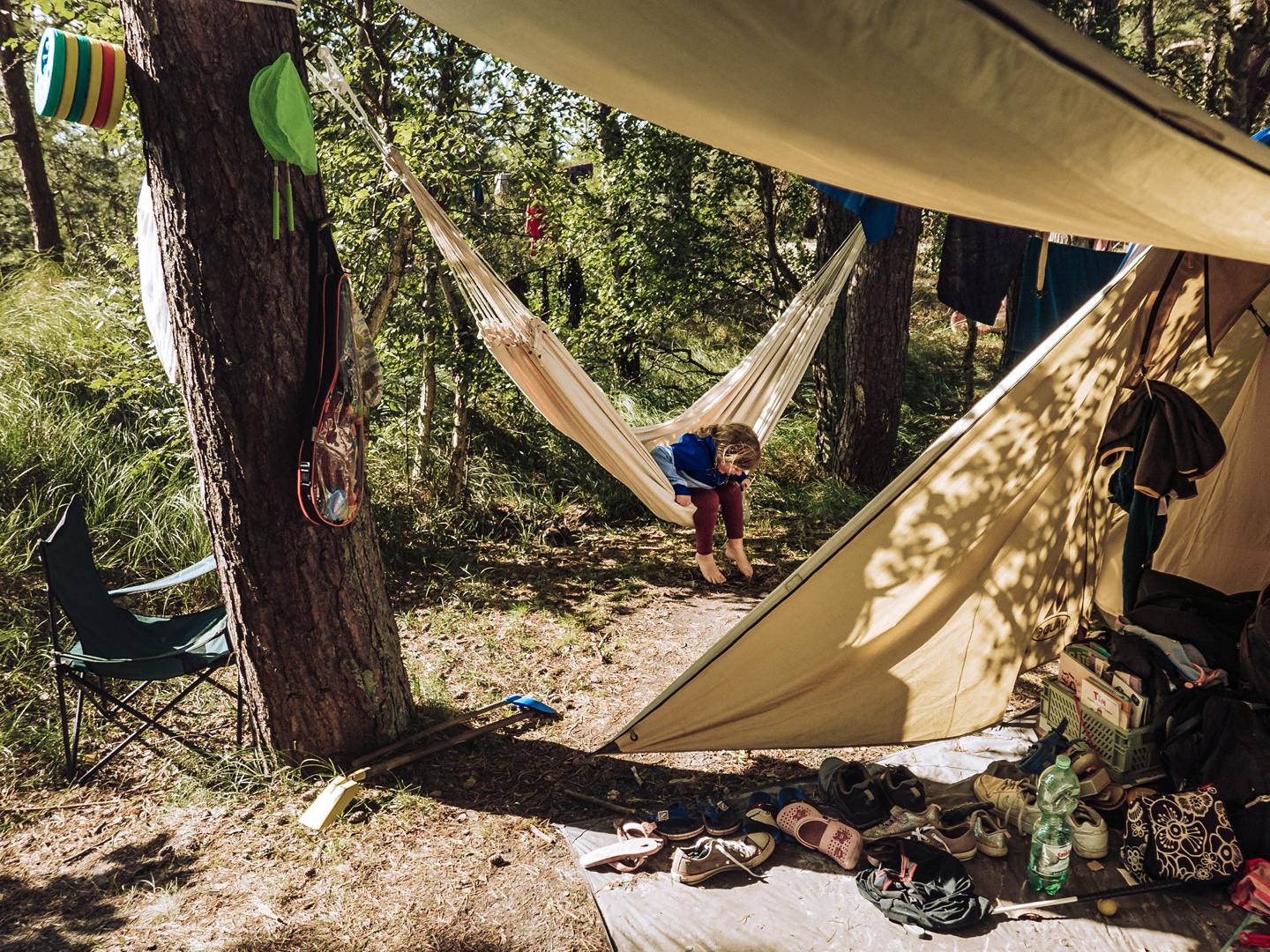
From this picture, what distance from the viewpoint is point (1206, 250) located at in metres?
1.32

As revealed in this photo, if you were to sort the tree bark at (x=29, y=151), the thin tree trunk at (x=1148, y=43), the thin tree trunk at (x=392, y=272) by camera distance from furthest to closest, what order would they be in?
1. the thin tree trunk at (x=1148, y=43)
2. the tree bark at (x=29, y=151)
3. the thin tree trunk at (x=392, y=272)

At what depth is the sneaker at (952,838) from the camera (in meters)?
1.83

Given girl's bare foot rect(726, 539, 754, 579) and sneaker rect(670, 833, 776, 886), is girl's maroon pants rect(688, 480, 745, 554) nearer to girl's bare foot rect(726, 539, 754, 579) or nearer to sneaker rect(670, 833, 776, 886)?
girl's bare foot rect(726, 539, 754, 579)

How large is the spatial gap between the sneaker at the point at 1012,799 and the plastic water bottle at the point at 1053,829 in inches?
1.3

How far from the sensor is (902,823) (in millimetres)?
1900

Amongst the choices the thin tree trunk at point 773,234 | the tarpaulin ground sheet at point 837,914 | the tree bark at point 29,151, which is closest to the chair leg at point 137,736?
the tarpaulin ground sheet at point 837,914

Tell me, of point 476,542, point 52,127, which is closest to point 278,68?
point 476,542

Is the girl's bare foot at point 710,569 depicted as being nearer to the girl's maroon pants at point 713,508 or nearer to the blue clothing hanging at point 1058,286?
the girl's maroon pants at point 713,508

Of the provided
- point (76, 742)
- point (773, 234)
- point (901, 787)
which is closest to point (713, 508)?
point (901, 787)

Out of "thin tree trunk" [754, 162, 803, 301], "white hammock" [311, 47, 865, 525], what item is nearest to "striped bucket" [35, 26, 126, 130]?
"white hammock" [311, 47, 865, 525]

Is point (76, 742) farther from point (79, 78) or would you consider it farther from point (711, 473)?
point (711, 473)

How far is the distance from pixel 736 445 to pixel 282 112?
1948mm

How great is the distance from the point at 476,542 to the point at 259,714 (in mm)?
1764

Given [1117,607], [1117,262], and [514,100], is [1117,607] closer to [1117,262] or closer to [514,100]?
[1117,262]
